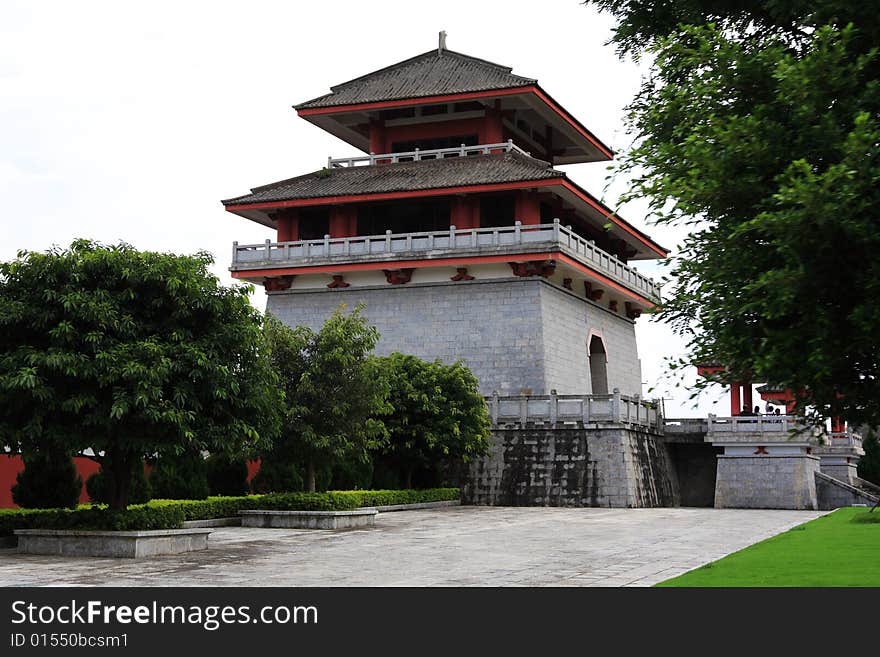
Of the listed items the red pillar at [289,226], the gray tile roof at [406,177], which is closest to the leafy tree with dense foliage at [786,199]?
the gray tile roof at [406,177]

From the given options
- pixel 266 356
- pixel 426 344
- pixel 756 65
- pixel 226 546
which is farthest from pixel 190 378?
pixel 426 344

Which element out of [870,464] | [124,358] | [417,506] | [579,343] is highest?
[579,343]

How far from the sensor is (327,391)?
2255 centimetres

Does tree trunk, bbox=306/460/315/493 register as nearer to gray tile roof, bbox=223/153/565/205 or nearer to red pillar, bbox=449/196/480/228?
gray tile roof, bbox=223/153/565/205

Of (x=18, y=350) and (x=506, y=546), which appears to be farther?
(x=506, y=546)

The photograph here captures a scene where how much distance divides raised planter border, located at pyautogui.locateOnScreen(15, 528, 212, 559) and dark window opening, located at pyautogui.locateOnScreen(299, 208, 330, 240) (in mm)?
23660

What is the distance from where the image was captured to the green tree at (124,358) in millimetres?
14680

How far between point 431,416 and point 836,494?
14.5 metres

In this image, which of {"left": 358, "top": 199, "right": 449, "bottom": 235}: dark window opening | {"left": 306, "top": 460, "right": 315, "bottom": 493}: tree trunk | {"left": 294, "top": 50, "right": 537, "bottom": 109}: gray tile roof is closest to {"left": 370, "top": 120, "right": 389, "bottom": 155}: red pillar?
{"left": 294, "top": 50, "right": 537, "bottom": 109}: gray tile roof

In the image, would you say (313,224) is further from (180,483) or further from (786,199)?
(786,199)

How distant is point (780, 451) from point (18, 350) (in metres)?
25.3

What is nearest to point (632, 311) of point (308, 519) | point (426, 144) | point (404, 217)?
point (426, 144)
